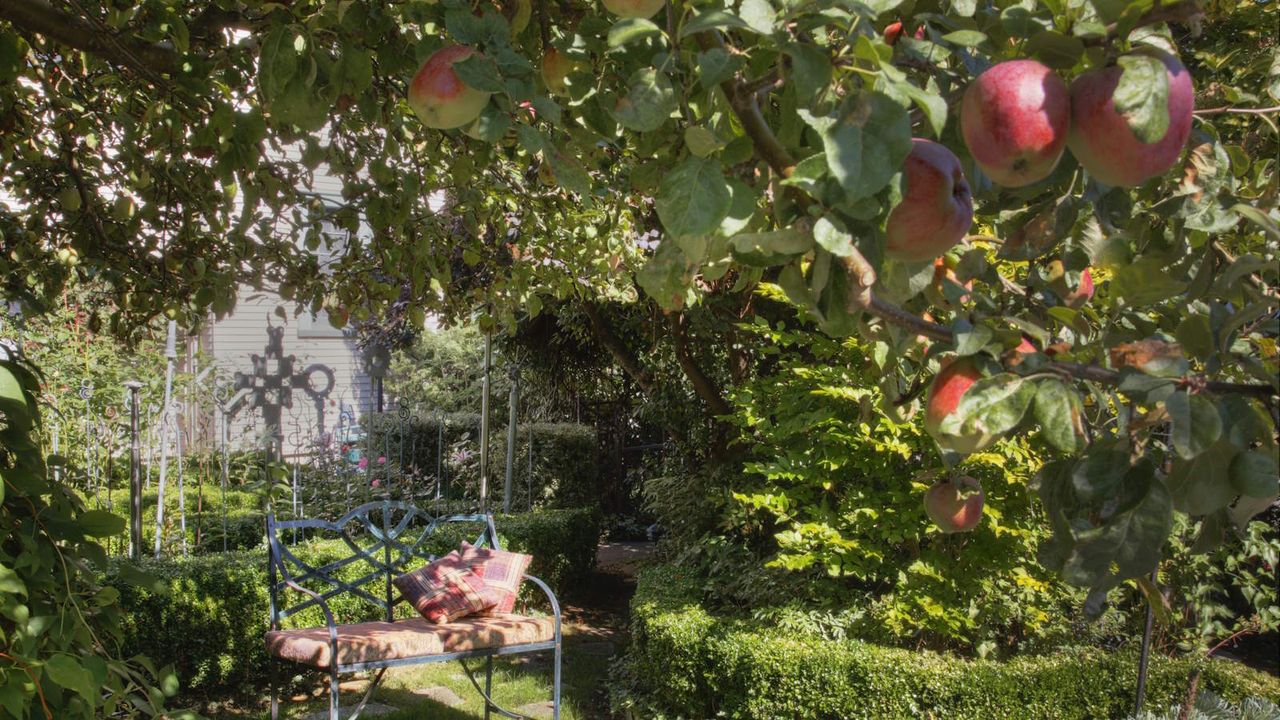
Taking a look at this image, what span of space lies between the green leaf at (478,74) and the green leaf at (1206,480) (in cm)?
78

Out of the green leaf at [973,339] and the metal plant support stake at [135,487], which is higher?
the green leaf at [973,339]

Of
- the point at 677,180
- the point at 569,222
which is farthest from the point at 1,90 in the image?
the point at 677,180

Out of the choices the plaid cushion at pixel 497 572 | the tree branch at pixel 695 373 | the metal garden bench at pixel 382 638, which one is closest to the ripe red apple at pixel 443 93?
the metal garden bench at pixel 382 638

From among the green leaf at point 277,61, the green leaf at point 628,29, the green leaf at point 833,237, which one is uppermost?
the green leaf at point 277,61

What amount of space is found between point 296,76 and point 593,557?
6.18 m

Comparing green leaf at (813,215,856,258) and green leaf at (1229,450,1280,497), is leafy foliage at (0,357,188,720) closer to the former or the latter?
green leaf at (813,215,856,258)

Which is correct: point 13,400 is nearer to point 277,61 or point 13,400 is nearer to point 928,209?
point 277,61

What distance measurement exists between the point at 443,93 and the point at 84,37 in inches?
51.7

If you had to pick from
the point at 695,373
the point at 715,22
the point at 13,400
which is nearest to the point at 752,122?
the point at 715,22

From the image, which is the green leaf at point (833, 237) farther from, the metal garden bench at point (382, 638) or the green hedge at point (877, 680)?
the green hedge at point (877, 680)

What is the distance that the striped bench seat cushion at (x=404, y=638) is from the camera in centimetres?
331

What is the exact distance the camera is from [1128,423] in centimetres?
85

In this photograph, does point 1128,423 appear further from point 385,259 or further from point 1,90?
point 1,90

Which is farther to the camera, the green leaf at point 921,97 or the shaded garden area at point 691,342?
the shaded garden area at point 691,342
